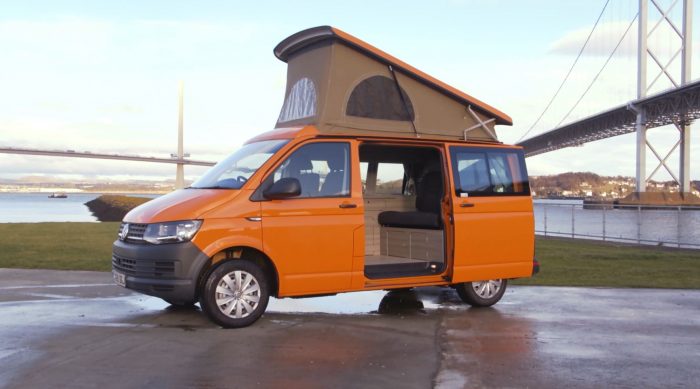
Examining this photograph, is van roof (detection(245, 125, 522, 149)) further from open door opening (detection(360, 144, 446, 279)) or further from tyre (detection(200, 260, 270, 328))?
tyre (detection(200, 260, 270, 328))

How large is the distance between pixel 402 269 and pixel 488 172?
1.62 meters

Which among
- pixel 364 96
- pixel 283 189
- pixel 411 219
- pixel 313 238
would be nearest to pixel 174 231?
pixel 283 189

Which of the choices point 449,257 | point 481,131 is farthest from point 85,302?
point 481,131

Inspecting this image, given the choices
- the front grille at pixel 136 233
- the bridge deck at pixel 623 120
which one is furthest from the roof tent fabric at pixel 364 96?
the bridge deck at pixel 623 120

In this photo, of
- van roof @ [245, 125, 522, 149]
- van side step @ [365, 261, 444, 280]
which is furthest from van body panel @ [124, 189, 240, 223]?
van side step @ [365, 261, 444, 280]

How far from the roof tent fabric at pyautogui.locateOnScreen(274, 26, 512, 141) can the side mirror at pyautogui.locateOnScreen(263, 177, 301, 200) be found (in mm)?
878

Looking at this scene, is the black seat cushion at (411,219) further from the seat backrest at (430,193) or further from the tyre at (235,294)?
the tyre at (235,294)

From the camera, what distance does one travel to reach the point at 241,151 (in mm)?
7648

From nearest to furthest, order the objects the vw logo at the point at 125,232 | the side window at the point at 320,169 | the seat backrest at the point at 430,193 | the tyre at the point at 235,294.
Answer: the tyre at the point at 235,294 < the vw logo at the point at 125,232 < the side window at the point at 320,169 < the seat backrest at the point at 430,193

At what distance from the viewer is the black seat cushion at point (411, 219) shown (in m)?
8.27

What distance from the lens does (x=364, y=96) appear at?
7629mm

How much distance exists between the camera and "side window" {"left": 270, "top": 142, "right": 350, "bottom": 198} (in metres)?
7.02

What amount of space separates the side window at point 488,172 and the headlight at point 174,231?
3.16 metres

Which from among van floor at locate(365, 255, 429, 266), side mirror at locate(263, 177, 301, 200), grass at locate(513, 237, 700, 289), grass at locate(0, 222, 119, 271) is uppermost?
side mirror at locate(263, 177, 301, 200)
